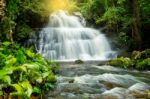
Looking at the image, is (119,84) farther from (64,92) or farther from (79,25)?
(79,25)

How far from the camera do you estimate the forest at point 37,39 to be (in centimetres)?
687

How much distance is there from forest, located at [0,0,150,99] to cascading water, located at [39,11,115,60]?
655mm

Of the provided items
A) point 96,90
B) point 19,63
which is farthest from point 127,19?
point 19,63

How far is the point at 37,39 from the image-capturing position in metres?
23.0

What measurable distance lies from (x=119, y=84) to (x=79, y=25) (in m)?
19.1

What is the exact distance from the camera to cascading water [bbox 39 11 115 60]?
2152cm

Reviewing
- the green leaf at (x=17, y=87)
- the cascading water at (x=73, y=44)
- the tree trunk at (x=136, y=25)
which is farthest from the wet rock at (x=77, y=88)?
the cascading water at (x=73, y=44)

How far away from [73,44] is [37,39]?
Answer: 2799 mm

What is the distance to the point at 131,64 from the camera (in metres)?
14.6

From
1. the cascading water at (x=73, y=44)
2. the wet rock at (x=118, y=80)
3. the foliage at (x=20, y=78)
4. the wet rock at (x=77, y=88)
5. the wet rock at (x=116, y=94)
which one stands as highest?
the foliage at (x=20, y=78)

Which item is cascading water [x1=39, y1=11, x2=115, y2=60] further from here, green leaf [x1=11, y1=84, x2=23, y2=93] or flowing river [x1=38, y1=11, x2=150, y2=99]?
green leaf [x1=11, y1=84, x2=23, y2=93]

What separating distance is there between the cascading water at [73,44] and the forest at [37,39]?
66cm

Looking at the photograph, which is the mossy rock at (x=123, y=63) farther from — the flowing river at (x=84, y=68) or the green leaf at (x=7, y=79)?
the green leaf at (x=7, y=79)

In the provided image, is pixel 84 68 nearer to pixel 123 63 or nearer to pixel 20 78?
pixel 123 63
